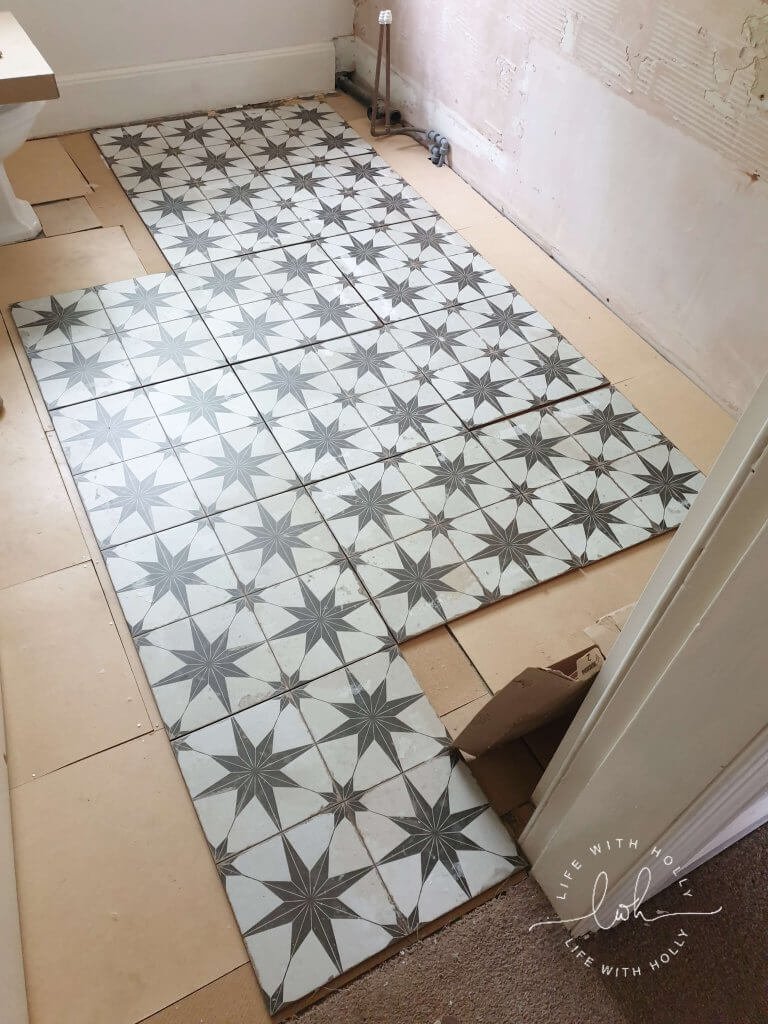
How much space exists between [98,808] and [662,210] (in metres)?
1.89

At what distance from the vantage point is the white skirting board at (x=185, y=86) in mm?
2707

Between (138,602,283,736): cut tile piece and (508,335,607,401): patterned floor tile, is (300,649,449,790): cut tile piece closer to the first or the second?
(138,602,283,736): cut tile piece

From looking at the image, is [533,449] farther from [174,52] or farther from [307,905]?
[174,52]

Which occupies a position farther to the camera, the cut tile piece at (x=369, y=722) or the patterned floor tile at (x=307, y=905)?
the cut tile piece at (x=369, y=722)

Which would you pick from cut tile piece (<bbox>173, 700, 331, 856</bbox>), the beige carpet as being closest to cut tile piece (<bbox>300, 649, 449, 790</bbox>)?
cut tile piece (<bbox>173, 700, 331, 856</bbox>)

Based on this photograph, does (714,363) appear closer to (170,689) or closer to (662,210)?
(662,210)

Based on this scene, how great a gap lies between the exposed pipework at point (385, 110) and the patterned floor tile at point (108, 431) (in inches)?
61.4

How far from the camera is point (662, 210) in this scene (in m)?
1.95

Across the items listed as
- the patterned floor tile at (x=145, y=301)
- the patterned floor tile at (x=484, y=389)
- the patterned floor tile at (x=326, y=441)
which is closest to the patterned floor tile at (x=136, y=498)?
the patterned floor tile at (x=326, y=441)

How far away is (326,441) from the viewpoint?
1838mm

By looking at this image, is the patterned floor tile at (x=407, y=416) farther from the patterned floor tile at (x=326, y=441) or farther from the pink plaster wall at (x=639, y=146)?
the pink plaster wall at (x=639, y=146)

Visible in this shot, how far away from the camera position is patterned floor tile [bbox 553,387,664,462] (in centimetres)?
188

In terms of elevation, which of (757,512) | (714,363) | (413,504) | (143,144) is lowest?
Answer: (413,504)

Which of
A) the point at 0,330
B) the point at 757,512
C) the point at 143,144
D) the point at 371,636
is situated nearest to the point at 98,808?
the point at 371,636
